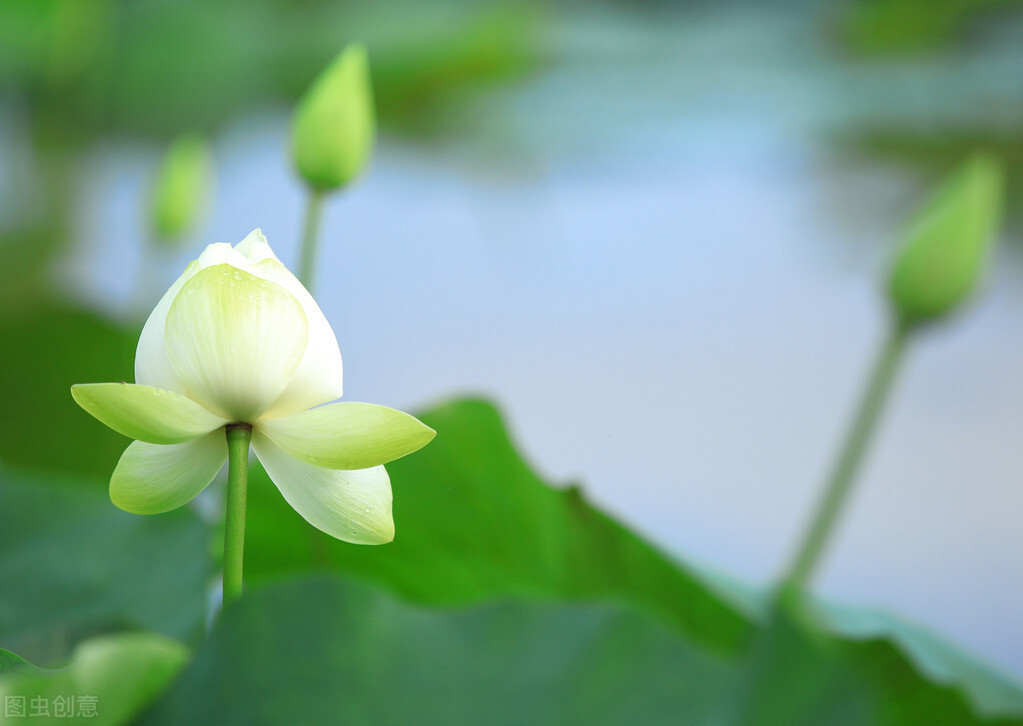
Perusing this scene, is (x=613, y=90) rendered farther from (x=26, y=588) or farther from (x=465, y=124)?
(x=26, y=588)

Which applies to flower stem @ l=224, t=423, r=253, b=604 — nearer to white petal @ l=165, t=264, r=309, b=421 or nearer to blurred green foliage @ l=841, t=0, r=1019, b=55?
white petal @ l=165, t=264, r=309, b=421

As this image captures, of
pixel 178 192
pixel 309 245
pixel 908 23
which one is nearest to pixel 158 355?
pixel 309 245

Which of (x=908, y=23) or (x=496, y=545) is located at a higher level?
(x=908, y=23)

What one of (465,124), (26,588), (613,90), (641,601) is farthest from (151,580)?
(465,124)

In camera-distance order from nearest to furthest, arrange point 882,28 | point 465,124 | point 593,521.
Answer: point 593,521 < point 465,124 < point 882,28

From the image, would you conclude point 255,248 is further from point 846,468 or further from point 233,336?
point 846,468

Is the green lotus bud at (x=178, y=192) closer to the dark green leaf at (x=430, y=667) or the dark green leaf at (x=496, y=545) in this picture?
the dark green leaf at (x=496, y=545)

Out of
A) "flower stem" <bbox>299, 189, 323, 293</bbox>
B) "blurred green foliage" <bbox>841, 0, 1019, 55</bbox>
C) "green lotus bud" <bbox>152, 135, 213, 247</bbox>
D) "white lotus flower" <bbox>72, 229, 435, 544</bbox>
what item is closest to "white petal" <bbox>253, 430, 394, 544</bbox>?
"white lotus flower" <bbox>72, 229, 435, 544</bbox>
